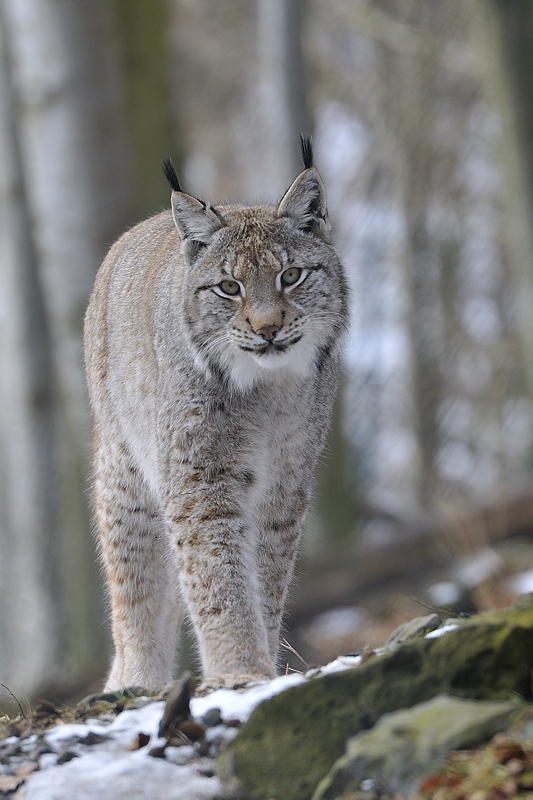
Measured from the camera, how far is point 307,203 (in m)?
4.48

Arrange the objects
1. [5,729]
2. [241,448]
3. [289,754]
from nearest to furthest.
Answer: [289,754]
[5,729]
[241,448]

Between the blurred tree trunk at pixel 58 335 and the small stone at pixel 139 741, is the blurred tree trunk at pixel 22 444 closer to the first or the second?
the blurred tree trunk at pixel 58 335

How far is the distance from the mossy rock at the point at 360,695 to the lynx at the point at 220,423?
1.08 meters

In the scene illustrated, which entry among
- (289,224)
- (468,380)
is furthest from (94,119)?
(468,380)

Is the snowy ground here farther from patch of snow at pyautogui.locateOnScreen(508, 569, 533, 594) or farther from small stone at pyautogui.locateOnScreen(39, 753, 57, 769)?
patch of snow at pyautogui.locateOnScreen(508, 569, 533, 594)

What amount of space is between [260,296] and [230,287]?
174 millimetres

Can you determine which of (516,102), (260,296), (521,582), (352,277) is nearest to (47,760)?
(260,296)

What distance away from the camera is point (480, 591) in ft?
26.4

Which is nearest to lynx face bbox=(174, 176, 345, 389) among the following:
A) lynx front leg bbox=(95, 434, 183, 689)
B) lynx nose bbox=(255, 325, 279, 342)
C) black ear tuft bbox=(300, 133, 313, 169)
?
lynx nose bbox=(255, 325, 279, 342)

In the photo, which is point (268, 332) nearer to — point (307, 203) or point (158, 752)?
point (307, 203)

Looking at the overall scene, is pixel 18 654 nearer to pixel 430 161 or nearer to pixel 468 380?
pixel 468 380

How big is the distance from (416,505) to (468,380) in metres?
1.74

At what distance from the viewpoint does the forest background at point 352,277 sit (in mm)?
8070

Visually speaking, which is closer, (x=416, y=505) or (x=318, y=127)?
(x=416, y=505)
